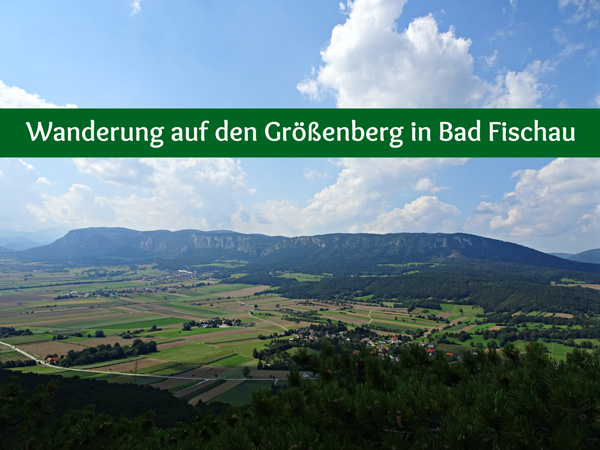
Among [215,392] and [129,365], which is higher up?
[215,392]

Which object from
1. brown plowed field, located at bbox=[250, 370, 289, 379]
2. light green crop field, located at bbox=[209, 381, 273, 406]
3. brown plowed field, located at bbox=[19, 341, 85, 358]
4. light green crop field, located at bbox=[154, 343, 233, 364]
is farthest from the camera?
brown plowed field, located at bbox=[19, 341, 85, 358]

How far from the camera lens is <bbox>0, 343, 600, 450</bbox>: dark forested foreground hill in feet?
10.4

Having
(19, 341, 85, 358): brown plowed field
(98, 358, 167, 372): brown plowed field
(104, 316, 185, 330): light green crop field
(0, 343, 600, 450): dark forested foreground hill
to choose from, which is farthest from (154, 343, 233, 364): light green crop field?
(0, 343, 600, 450): dark forested foreground hill

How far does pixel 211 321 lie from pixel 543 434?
9811cm

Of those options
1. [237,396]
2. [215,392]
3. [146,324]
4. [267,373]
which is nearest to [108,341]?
[146,324]

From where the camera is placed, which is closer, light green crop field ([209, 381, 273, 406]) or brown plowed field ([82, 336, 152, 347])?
light green crop field ([209, 381, 273, 406])

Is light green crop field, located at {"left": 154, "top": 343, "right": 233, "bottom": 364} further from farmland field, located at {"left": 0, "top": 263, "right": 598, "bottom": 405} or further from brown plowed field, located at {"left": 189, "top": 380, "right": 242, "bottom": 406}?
brown plowed field, located at {"left": 189, "top": 380, "right": 242, "bottom": 406}

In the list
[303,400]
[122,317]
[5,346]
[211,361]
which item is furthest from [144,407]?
[122,317]

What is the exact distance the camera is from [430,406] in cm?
408

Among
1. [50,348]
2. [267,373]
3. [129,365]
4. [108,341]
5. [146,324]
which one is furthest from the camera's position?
[146,324]

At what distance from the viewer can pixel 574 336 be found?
70.8 m

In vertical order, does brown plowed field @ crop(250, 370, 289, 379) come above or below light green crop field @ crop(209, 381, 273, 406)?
below

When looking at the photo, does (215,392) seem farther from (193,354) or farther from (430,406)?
(430,406)

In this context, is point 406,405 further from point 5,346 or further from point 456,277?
point 456,277
